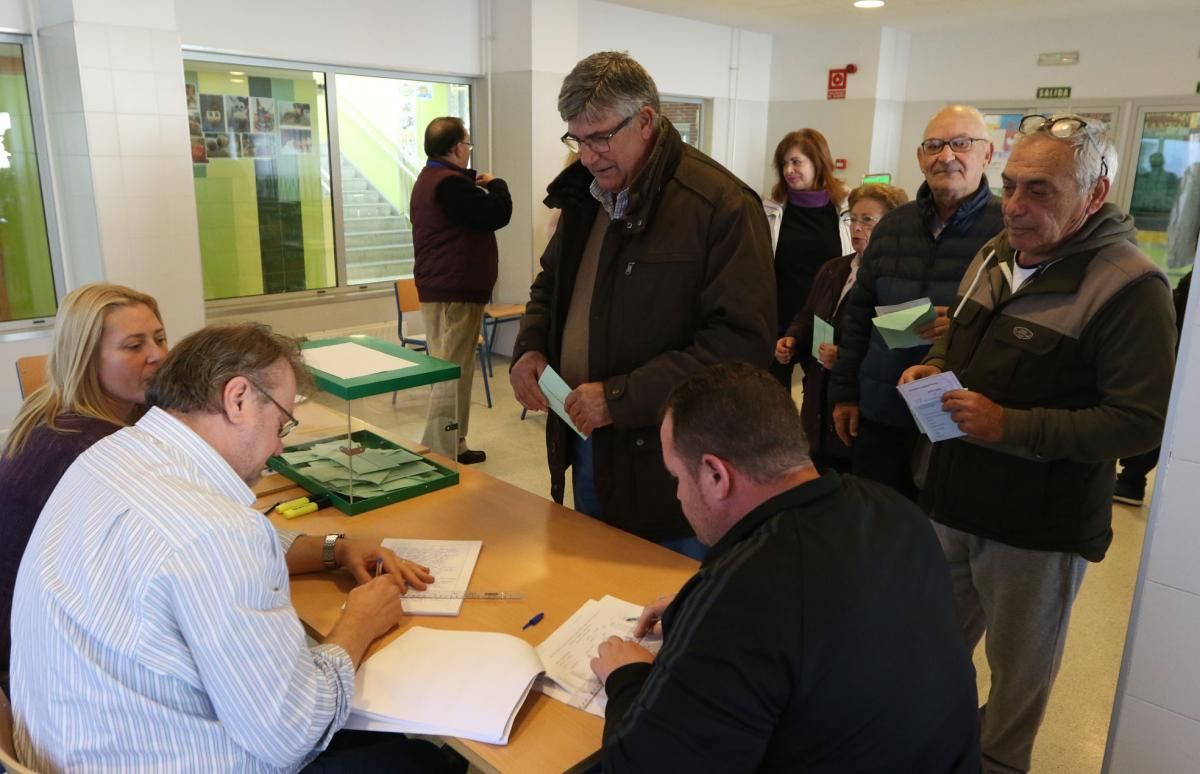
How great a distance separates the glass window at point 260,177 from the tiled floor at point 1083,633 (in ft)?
6.35

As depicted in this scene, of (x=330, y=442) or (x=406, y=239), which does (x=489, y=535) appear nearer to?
(x=330, y=442)

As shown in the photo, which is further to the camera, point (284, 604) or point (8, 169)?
point (8, 169)

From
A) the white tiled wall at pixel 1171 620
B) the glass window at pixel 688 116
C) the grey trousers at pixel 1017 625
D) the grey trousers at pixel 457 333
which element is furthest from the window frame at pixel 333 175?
the white tiled wall at pixel 1171 620

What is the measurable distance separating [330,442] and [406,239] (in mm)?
4154

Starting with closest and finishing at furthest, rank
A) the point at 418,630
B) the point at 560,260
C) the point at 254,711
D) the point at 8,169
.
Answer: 1. the point at 254,711
2. the point at 418,630
3. the point at 560,260
4. the point at 8,169

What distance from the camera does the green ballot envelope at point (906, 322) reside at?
2.09 meters

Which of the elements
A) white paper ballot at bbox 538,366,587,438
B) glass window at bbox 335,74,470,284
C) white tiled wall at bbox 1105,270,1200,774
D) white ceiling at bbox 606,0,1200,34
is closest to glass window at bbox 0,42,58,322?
glass window at bbox 335,74,470,284

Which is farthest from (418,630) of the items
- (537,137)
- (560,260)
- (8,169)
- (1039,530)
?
(537,137)

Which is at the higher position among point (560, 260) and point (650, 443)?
point (560, 260)

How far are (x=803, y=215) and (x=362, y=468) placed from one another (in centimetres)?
261

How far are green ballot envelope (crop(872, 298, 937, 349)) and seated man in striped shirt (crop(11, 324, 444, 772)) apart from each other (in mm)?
1507

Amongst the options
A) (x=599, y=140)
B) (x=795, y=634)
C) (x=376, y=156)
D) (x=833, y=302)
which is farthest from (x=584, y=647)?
(x=376, y=156)

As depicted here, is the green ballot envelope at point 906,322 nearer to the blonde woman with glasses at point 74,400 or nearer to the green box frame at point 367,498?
the green box frame at point 367,498

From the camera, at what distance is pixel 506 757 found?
1.21 meters
